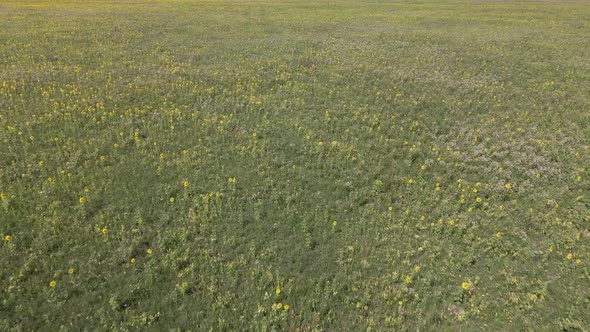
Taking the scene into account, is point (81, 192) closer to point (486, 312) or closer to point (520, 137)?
point (486, 312)

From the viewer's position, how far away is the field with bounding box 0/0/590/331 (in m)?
7.27

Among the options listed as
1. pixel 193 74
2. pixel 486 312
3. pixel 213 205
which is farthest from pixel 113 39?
pixel 486 312

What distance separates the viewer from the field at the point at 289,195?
7273mm

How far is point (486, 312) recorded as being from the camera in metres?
7.27

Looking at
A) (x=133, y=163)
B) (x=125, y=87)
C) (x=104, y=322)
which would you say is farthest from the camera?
(x=125, y=87)

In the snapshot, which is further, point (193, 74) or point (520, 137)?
point (193, 74)

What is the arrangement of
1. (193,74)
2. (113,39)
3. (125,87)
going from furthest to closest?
(113,39) → (193,74) → (125,87)

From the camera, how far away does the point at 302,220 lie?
9.45 meters

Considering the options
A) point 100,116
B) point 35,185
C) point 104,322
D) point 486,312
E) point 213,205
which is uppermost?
point 100,116

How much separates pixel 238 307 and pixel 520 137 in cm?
1234

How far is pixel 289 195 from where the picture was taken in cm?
1023

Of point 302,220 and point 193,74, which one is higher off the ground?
point 193,74

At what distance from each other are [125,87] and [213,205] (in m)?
9.61

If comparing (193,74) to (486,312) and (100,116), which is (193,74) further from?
(486,312)
